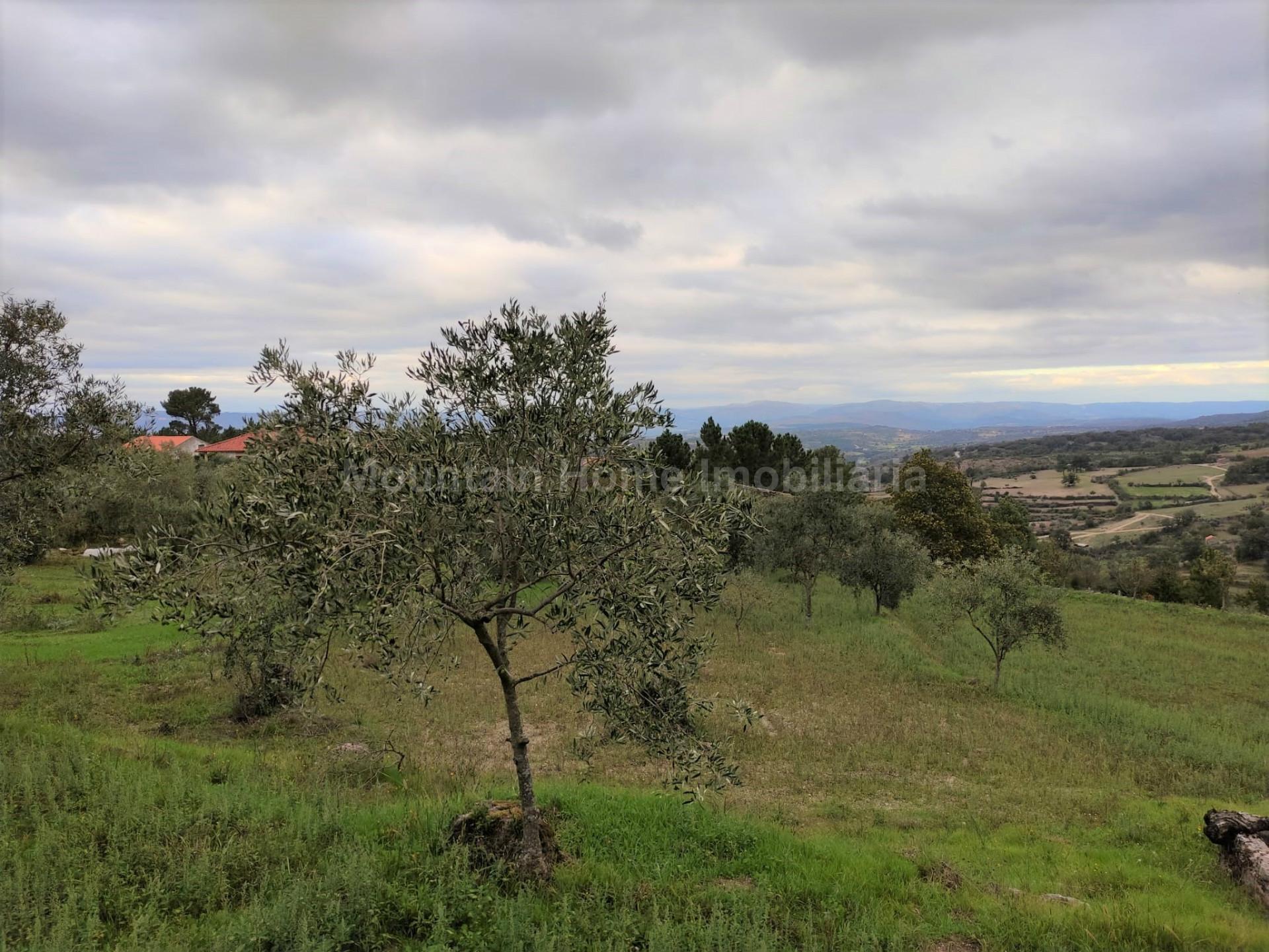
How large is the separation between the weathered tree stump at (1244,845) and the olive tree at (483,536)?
12.4 metres

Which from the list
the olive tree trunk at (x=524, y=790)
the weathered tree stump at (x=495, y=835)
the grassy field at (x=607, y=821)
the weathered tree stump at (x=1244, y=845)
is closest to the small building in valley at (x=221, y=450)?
the grassy field at (x=607, y=821)

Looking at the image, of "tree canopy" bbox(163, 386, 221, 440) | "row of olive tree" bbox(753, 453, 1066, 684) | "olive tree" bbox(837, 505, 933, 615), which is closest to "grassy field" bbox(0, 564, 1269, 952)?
"row of olive tree" bbox(753, 453, 1066, 684)

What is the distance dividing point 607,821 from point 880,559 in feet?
120

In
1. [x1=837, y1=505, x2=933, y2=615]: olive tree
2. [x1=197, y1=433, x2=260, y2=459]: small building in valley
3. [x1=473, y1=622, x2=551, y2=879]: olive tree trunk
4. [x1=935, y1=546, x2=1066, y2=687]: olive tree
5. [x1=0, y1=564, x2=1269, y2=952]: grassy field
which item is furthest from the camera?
[x1=197, y1=433, x2=260, y2=459]: small building in valley

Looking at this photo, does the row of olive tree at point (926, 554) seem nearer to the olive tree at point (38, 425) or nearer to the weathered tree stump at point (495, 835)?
the weathered tree stump at point (495, 835)

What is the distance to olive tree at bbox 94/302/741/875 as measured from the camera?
793 centimetres

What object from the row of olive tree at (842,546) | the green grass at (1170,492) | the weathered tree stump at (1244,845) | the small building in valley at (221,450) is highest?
the small building in valley at (221,450)

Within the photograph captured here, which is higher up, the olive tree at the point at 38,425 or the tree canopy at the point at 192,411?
the tree canopy at the point at 192,411

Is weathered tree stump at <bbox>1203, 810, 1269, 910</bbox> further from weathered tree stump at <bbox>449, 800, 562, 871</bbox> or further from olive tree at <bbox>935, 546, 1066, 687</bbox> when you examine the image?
olive tree at <bbox>935, 546, 1066, 687</bbox>

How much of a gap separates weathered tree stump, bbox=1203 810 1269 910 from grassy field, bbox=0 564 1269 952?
40 cm

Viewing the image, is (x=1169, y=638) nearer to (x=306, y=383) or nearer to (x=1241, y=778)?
(x=1241, y=778)

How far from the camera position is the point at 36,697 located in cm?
2058

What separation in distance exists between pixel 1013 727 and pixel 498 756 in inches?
873

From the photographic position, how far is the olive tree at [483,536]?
793 cm
